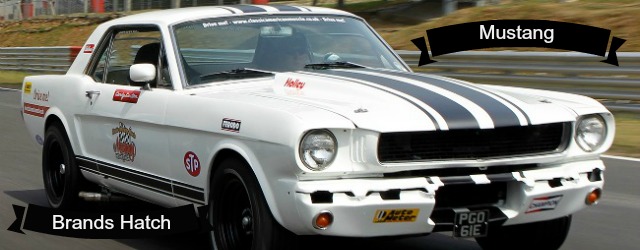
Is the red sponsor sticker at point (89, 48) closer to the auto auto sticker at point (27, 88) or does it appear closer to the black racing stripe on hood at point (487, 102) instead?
the auto auto sticker at point (27, 88)

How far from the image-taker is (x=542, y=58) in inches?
565

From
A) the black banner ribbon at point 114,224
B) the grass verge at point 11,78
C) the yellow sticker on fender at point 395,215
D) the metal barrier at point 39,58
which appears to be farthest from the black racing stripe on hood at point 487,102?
the metal barrier at point 39,58

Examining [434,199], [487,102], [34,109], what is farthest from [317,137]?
[34,109]

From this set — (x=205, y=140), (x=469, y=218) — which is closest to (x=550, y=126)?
(x=469, y=218)

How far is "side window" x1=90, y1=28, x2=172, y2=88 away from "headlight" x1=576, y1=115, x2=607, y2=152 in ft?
7.80

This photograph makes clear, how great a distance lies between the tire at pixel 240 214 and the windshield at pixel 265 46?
97cm

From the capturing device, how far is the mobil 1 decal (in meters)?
16.2

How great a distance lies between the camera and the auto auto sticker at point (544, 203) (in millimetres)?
5027

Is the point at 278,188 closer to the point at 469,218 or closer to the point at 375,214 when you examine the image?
the point at 375,214

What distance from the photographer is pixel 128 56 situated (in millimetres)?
7148

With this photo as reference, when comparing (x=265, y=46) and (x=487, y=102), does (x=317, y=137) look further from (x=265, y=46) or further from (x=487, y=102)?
(x=265, y=46)

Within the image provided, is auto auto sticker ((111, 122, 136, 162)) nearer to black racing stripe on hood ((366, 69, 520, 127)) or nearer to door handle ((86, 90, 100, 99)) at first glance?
door handle ((86, 90, 100, 99))

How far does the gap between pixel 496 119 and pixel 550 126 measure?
1.33 ft

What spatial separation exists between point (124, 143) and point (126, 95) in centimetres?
30
